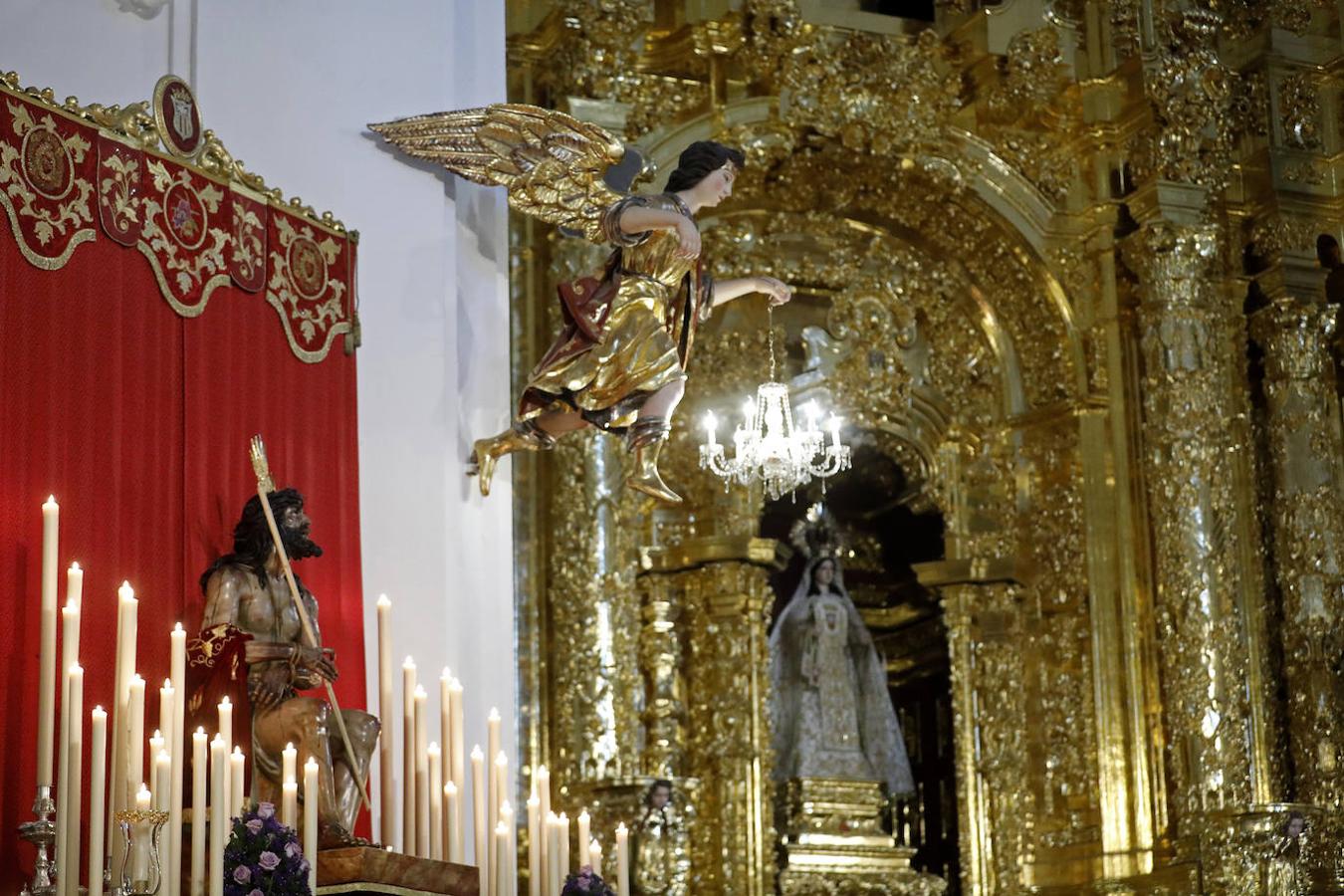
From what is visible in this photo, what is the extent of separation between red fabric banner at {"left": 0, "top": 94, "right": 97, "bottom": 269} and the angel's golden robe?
6.43 feet

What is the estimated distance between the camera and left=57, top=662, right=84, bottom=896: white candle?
15.8ft

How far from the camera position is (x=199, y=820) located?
15.9 feet

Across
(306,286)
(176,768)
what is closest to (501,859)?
(176,768)

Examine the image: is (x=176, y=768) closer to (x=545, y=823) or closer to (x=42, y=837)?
(x=42, y=837)

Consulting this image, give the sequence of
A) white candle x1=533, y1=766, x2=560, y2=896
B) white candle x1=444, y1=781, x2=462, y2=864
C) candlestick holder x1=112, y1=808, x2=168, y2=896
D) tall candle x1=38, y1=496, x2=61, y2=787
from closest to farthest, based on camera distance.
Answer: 1. candlestick holder x1=112, y1=808, x2=168, y2=896
2. tall candle x1=38, y1=496, x2=61, y2=787
3. white candle x1=533, y1=766, x2=560, y2=896
4. white candle x1=444, y1=781, x2=462, y2=864

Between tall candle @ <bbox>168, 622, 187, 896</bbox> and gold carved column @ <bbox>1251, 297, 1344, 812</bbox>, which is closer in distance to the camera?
tall candle @ <bbox>168, 622, 187, 896</bbox>

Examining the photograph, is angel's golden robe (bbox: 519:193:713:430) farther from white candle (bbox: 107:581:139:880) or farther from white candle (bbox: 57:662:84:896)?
white candle (bbox: 57:662:84:896)

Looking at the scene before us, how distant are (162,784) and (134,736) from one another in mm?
180

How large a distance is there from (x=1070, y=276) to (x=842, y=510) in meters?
2.19

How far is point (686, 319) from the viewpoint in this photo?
7.61m

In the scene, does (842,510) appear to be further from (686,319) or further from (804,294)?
(686,319)

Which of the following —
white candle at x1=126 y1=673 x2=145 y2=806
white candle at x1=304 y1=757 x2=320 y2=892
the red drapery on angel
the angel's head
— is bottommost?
white candle at x1=304 y1=757 x2=320 y2=892

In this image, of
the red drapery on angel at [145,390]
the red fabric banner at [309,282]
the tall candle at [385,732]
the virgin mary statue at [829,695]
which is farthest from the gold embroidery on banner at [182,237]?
the virgin mary statue at [829,695]

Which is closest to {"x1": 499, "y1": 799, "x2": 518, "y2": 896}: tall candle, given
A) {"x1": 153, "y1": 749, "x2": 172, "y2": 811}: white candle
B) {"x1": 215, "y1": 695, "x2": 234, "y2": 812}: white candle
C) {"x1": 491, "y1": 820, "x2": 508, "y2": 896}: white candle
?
{"x1": 491, "y1": 820, "x2": 508, "y2": 896}: white candle
